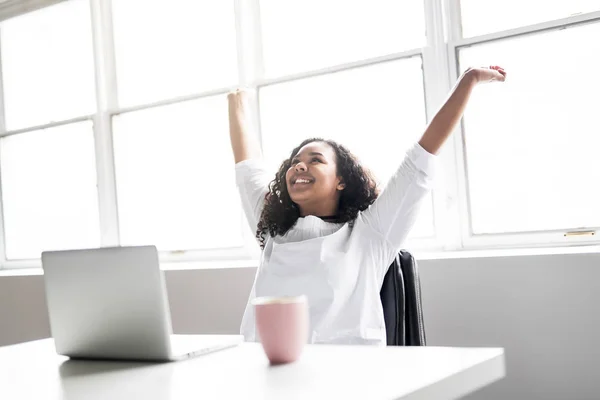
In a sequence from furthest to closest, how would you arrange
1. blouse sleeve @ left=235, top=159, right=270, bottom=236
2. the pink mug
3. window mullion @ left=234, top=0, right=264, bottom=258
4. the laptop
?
window mullion @ left=234, top=0, right=264, bottom=258, blouse sleeve @ left=235, top=159, right=270, bottom=236, the laptop, the pink mug

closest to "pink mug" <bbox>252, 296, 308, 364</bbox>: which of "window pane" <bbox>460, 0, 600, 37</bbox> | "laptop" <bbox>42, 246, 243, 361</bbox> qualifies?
"laptop" <bbox>42, 246, 243, 361</bbox>

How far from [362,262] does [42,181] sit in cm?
269

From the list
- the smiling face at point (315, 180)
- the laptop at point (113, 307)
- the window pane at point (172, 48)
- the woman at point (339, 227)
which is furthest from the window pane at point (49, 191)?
the laptop at point (113, 307)

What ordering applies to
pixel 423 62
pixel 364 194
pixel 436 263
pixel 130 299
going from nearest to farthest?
pixel 130 299 → pixel 364 194 → pixel 436 263 → pixel 423 62

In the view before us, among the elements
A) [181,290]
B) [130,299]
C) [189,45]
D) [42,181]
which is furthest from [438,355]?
[42,181]

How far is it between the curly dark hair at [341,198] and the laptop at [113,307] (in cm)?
87

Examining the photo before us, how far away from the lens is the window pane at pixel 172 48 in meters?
3.43

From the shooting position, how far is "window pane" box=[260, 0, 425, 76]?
2898 millimetres

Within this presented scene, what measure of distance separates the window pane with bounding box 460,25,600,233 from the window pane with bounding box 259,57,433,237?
24 cm

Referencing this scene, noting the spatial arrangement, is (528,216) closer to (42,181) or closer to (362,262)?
(362,262)

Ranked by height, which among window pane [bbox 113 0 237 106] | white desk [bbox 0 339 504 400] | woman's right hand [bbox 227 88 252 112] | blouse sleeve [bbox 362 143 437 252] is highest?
A: window pane [bbox 113 0 237 106]

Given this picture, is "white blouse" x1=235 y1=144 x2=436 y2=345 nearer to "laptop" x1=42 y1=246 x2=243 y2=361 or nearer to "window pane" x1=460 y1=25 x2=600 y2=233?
"laptop" x1=42 y1=246 x2=243 y2=361

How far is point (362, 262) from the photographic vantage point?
202 centimetres

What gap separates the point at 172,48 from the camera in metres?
3.59
